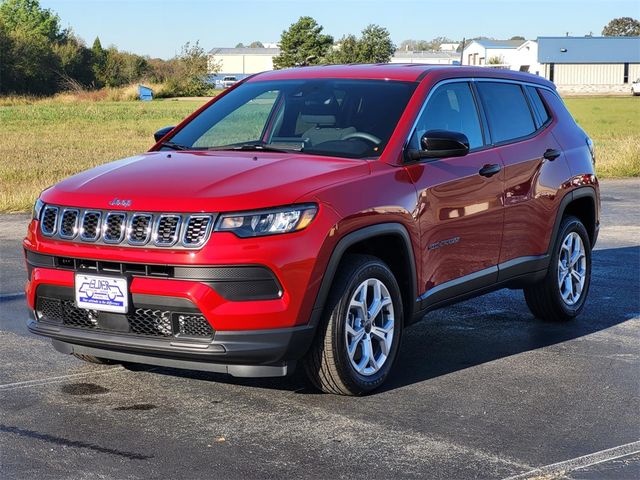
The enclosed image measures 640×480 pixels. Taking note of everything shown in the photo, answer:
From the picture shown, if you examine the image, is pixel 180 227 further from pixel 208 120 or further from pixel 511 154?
pixel 511 154

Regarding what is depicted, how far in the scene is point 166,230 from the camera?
202 inches

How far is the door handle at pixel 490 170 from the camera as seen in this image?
21.8ft

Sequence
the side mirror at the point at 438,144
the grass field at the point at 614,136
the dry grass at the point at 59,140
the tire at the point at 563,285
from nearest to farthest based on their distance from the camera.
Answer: the side mirror at the point at 438,144 → the tire at the point at 563,285 → the dry grass at the point at 59,140 → the grass field at the point at 614,136

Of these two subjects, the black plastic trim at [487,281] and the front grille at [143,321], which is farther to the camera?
the black plastic trim at [487,281]

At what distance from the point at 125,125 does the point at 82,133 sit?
5679mm

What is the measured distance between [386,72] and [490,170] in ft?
2.98

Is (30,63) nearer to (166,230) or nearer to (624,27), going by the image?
(166,230)

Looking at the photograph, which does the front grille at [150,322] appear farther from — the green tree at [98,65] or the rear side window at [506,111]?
the green tree at [98,65]

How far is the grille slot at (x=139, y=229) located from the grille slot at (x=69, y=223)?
0.36 meters

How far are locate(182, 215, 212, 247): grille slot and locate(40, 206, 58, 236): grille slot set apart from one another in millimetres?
837

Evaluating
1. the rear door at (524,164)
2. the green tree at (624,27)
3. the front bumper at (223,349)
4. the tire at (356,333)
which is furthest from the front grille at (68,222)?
the green tree at (624,27)

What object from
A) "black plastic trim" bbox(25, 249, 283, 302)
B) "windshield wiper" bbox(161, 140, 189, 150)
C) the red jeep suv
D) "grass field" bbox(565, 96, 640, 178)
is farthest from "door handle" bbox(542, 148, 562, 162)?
"grass field" bbox(565, 96, 640, 178)

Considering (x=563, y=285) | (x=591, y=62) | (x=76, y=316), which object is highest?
(x=591, y=62)


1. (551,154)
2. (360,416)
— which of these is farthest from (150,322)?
(551,154)
